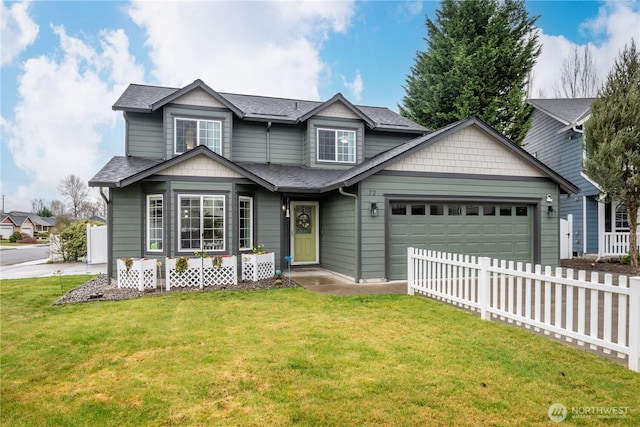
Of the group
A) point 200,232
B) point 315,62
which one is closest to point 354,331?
point 200,232

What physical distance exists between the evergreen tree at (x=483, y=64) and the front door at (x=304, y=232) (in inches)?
447

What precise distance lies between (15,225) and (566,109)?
72.9m

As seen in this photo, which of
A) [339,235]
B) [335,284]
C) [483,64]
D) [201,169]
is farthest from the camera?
[483,64]

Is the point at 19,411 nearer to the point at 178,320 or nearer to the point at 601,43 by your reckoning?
the point at 178,320

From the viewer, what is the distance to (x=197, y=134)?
11680mm

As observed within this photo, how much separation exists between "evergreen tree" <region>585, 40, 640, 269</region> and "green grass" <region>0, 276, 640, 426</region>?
32.6 ft

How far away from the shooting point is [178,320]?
6172 millimetres

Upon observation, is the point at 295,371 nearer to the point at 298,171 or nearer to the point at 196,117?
the point at 298,171

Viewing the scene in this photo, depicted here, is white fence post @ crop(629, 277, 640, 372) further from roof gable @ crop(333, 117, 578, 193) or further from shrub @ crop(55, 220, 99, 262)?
shrub @ crop(55, 220, 99, 262)

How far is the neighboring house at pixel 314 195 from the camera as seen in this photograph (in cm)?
962

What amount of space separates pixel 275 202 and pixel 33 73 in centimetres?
1343

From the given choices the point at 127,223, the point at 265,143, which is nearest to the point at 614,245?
the point at 265,143

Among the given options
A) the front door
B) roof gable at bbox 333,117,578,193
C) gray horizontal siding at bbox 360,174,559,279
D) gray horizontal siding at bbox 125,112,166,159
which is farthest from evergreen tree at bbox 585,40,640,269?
gray horizontal siding at bbox 125,112,166,159

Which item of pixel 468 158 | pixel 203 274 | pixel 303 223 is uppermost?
pixel 468 158
